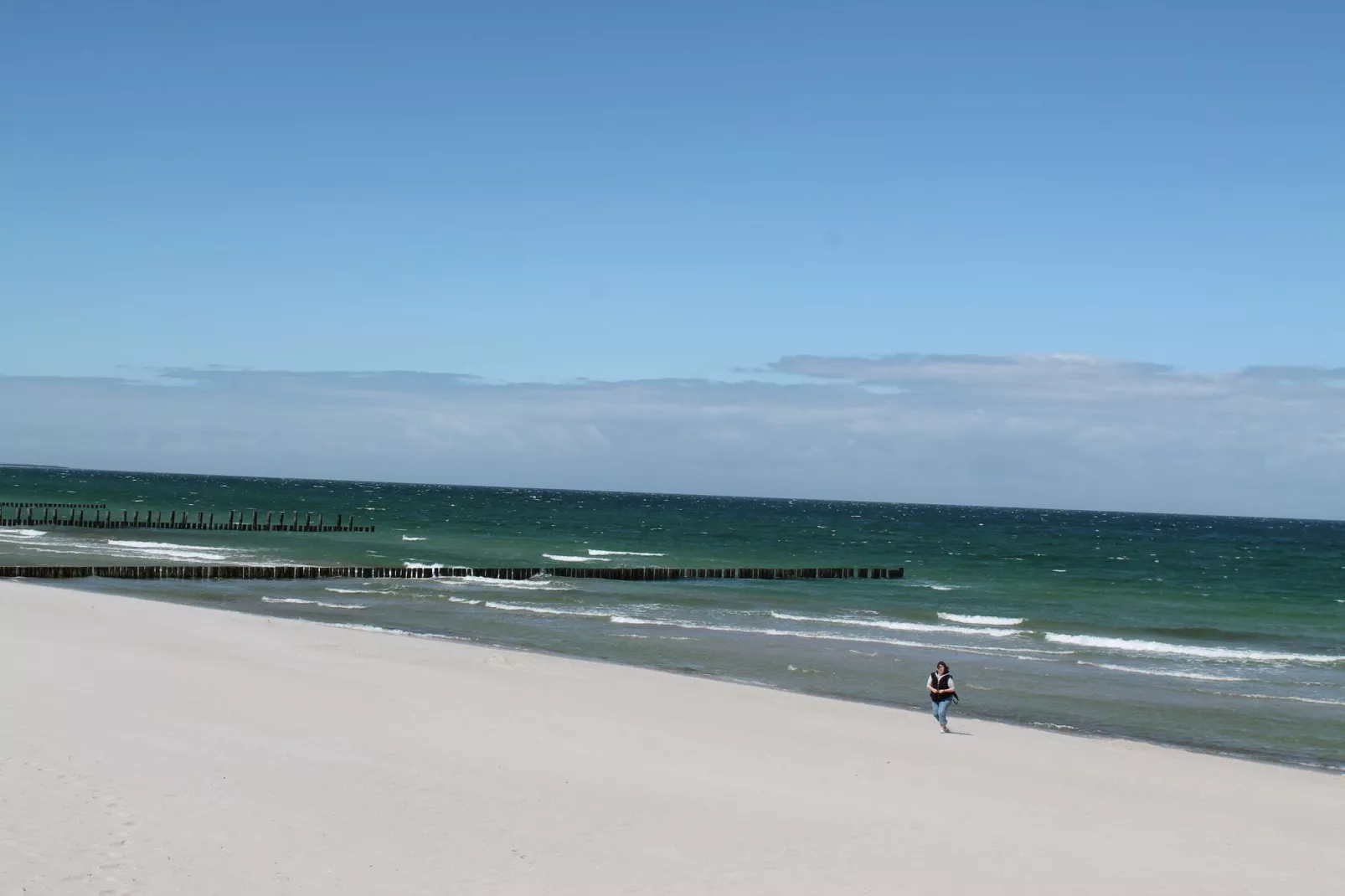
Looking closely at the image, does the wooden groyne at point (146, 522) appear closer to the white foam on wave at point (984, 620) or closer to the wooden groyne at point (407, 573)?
the wooden groyne at point (407, 573)

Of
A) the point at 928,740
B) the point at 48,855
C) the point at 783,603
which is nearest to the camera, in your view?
the point at 48,855

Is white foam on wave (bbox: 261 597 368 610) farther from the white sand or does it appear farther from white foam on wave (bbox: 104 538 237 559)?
white foam on wave (bbox: 104 538 237 559)

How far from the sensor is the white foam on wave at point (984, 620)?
3981 cm

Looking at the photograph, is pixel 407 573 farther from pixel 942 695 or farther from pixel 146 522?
pixel 146 522

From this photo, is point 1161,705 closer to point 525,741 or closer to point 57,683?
point 525,741

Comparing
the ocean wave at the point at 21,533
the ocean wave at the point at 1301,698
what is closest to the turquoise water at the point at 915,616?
the ocean wave at the point at 1301,698

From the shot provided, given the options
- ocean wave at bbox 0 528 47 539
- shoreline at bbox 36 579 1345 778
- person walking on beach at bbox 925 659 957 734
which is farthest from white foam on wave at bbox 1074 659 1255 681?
ocean wave at bbox 0 528 47 539

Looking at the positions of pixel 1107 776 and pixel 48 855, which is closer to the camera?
pixel 48 855

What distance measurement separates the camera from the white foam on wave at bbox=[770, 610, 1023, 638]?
36.8 m

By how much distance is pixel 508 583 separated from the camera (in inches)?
1939

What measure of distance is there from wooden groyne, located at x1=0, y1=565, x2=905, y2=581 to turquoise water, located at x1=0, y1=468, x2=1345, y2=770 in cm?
168

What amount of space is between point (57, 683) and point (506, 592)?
90.7ft

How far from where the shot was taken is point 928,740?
18.7 meters

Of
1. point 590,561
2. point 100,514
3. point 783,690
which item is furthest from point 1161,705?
point 100,514
